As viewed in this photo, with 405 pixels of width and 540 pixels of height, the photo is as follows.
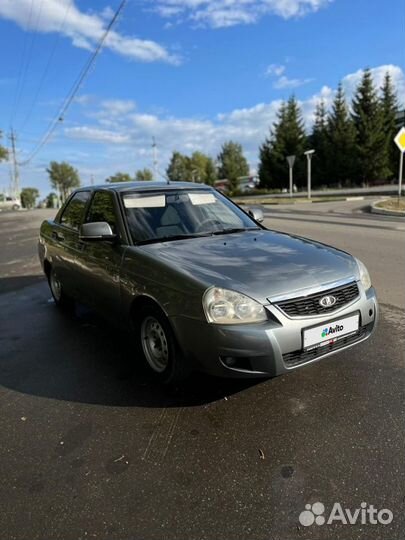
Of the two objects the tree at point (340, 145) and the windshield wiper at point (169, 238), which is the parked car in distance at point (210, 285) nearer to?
the windshield wiper at point (169, 238)

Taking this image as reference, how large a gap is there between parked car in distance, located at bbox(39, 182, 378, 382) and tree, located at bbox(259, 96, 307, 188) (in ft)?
161

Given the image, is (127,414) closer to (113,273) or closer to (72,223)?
(113,273)

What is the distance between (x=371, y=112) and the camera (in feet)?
154

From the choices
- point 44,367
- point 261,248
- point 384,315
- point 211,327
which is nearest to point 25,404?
point 44,367

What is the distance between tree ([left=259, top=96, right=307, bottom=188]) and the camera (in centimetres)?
5134

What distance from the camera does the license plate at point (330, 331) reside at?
2832 mm

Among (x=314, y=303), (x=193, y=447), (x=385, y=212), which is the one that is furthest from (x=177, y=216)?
(x=385, y=212)

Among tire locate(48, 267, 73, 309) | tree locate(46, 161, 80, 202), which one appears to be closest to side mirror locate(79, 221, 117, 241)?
Result: tire locate(48, 267, 73, 309)

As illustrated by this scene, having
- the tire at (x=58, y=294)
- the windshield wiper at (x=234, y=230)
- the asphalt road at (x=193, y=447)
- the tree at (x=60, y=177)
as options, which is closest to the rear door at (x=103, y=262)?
the asphalt road at (x=193, y=447)

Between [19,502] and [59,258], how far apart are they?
3.39m

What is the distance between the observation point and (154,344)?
11.2ft

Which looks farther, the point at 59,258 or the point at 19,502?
the point at 59,258

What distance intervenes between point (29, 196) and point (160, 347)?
14558 cm

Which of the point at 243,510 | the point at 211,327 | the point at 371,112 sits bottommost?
the point at 243,510
